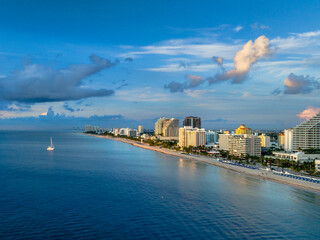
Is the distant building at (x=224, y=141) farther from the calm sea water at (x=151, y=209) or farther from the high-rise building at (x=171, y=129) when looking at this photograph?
the high-rise building at (x=171, y=129)

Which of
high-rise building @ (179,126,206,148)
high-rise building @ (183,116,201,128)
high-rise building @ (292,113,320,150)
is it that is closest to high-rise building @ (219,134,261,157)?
high-rise building @ (292,113,320,150)

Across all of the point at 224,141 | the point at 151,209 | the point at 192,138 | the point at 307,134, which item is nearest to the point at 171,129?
the point at 192,138

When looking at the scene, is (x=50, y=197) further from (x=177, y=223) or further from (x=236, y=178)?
(x=236, y=178)

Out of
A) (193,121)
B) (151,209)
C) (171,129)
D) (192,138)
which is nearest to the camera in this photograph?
(151,209)

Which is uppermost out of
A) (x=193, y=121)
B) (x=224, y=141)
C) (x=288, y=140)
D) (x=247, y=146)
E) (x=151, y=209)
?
(x=193, y=121)

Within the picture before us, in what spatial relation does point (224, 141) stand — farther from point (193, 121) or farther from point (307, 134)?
point (193, 121)

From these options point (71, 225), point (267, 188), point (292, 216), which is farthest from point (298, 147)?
point (71, 225)

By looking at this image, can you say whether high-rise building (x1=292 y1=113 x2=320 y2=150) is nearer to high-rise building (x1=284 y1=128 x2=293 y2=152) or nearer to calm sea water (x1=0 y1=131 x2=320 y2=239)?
high-rise building (x1=284 y1=128 x2=293 y2=152)

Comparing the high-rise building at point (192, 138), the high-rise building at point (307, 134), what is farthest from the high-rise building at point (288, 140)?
the high-rise building at point (192, 138)

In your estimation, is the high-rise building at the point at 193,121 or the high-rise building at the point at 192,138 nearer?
the high-rise building at the point at 192,138
